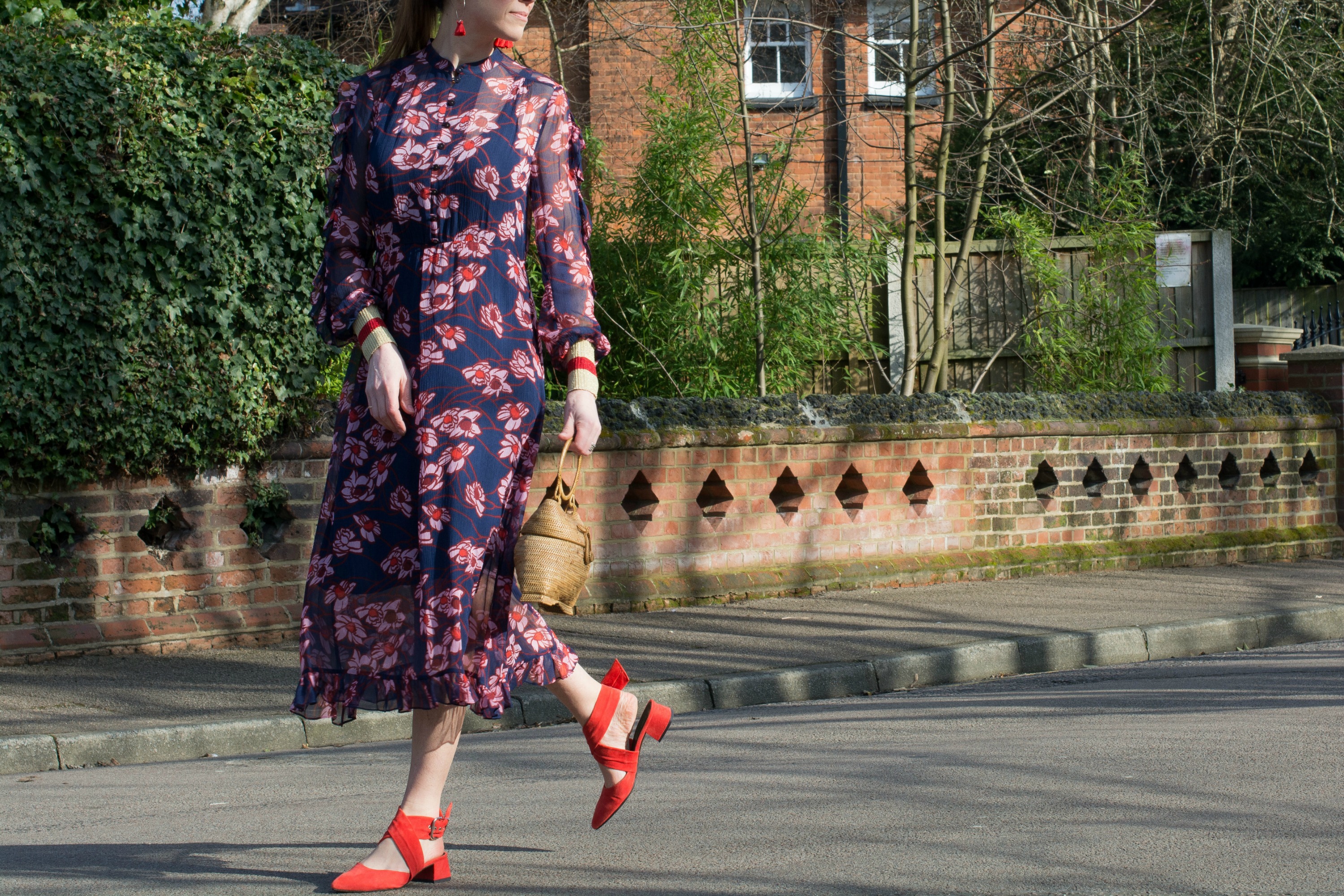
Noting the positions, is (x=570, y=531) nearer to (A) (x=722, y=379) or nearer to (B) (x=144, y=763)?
(B) (x=144, y=763)

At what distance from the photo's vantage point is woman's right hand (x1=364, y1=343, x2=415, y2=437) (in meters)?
3.12

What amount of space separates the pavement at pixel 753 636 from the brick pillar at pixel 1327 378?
230 cm

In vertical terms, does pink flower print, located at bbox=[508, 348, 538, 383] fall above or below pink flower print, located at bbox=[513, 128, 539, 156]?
below

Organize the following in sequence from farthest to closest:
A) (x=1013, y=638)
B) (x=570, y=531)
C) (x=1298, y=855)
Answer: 1. (x=1013, y=638)
2. (x=570, y=531)
3. (x=1298, y=855)

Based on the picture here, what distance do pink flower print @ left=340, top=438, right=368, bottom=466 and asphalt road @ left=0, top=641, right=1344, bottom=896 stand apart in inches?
41.5

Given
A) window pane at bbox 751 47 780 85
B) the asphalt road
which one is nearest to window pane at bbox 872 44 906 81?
window pane at bbox 751 47 780 85

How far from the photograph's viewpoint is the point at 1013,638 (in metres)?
7.84

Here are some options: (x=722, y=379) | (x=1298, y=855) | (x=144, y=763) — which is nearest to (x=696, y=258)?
(x=722, y=379)

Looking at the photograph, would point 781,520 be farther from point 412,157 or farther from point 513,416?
point 412,157

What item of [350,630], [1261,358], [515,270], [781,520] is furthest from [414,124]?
[1261,358]

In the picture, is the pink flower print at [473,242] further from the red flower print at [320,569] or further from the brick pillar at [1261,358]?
the brick pillar at [1261,358]

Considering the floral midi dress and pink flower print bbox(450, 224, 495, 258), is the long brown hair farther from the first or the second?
pink flower print bbox(450, 224, 495, 258)

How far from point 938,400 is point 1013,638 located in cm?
305

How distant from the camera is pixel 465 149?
3.23 metres
